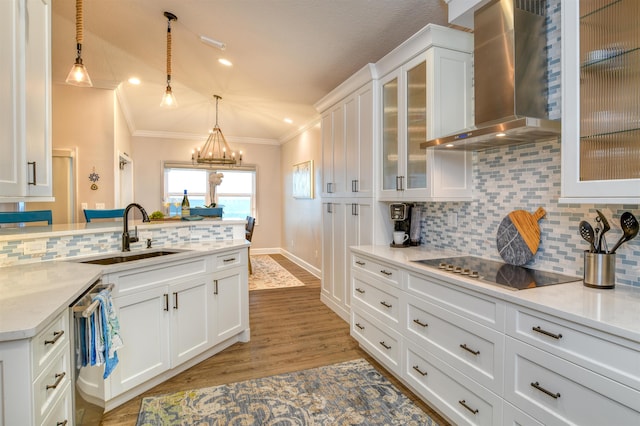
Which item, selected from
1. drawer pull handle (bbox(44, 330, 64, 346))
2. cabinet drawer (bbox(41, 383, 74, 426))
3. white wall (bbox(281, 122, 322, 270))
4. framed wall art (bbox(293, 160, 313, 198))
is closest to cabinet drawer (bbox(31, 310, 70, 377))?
drawer pull handle (bbox(44, 330, 64, 346))

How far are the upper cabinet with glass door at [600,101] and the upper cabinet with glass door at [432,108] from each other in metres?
0.91

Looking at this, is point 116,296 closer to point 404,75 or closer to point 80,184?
point 404,75

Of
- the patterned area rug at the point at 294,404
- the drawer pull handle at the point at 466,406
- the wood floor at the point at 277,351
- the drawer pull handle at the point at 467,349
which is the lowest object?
the patterned area rug at the point at 294,404

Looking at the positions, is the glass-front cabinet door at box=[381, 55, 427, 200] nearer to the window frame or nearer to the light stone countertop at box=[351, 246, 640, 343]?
the light stone countertop at box=[351, 246, 640, 343]

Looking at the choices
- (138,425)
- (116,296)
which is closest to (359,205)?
(116,296)

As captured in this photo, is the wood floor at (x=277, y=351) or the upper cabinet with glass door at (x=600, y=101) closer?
the upper cabinet with glass door at (x=600, y=101)

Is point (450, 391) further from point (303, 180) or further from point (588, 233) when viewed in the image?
point (303, 180)

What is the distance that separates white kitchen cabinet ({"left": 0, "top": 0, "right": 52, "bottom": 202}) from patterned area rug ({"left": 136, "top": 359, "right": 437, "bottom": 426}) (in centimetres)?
150

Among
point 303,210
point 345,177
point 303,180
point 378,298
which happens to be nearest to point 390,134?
point 345,177

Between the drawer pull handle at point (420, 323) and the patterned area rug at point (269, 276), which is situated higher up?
the drawer pull handle at point (420, 323)

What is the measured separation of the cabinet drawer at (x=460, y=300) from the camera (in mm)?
1614

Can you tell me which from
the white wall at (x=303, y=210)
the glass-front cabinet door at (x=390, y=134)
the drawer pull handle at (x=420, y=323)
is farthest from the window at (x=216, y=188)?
the drawer pull handle at (x=420, y=323)

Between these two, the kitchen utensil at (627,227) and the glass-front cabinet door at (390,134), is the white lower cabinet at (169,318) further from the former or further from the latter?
the kitchen utensil at (627,227)

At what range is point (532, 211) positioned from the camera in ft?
6.84
